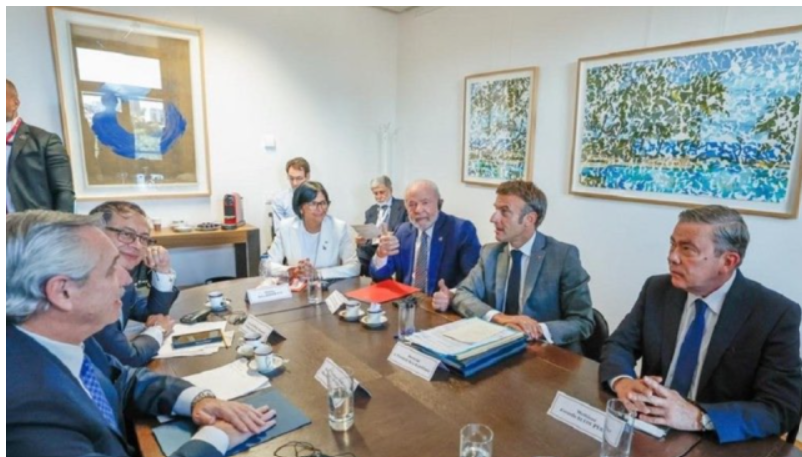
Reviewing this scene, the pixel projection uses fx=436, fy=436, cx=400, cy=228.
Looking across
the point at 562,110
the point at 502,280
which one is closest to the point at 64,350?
the point at 502,280

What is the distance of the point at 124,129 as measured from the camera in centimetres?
342

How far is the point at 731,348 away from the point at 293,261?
2.12 metres

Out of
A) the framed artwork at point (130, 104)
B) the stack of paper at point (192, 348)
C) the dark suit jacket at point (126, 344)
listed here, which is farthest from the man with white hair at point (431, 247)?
the framed artwork at point (130, 104)

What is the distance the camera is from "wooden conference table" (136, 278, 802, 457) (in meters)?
0.97

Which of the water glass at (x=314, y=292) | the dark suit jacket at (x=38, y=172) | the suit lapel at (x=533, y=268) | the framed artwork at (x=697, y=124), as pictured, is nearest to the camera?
the suit lapel at (x=533, y=268)

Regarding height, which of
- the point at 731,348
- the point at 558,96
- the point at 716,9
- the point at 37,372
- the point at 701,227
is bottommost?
the point at 731,348

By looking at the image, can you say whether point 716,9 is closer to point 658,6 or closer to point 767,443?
point 658,6

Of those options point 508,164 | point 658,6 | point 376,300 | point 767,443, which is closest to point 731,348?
point 767,443

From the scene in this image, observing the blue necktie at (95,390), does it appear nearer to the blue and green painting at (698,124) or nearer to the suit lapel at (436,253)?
the suit lapel at (436,253)

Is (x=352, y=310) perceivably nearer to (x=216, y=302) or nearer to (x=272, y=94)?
(x=216, y=302)

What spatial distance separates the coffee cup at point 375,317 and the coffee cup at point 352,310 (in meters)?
0.07

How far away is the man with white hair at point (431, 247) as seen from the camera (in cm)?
Answer: 248

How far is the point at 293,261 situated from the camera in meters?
2.64

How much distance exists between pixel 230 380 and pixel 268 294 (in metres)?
0.80
